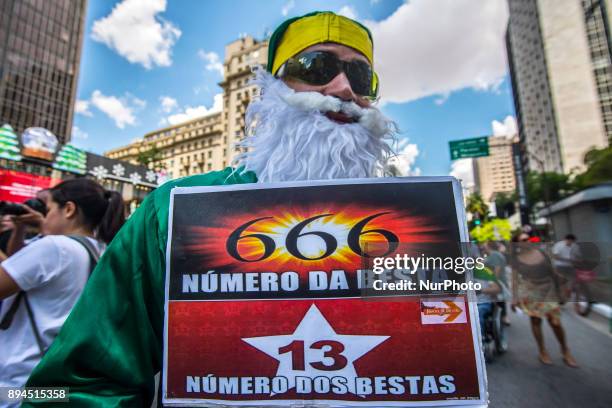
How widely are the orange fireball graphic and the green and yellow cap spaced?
927 millimetres

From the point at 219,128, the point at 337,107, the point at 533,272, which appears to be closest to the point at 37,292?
the point at 337,107

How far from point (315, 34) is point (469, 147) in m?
13.8

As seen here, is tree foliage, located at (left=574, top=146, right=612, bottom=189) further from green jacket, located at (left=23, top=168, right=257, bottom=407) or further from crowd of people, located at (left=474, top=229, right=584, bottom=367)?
green jacket, located at (left=23, top=168, right=257, bottom=407)

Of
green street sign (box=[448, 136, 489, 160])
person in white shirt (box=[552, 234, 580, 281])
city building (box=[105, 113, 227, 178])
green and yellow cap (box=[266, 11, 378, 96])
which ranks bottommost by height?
person in white shirt (box=[552, 234, 580, 281])

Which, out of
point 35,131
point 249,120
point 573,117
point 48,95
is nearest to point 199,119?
point 48,95

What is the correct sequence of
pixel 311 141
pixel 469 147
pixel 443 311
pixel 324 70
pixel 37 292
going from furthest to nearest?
1. pixel 469 147
2. pixel 37 292
3. pixel 324 70
4. pixel 311 141
5. pixel 443 311

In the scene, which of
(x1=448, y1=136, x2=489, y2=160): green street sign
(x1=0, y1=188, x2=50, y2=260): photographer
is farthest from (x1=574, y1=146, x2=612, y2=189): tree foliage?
(x1=448, y1=136, x2=489, y2=160): green street sign

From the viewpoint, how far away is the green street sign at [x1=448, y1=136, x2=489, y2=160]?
12.9m

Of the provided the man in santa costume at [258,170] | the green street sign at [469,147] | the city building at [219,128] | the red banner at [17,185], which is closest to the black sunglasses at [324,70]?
the man in santa costume at [258,170]

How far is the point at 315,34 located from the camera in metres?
1.40

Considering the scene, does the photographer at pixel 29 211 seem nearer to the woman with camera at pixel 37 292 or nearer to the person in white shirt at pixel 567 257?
the woman with camera at pixel 37 292

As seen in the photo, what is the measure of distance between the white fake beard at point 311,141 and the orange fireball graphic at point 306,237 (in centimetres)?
30

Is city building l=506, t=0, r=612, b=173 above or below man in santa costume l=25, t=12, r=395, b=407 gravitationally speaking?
above

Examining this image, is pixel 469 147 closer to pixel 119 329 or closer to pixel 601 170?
pixel 601 170
